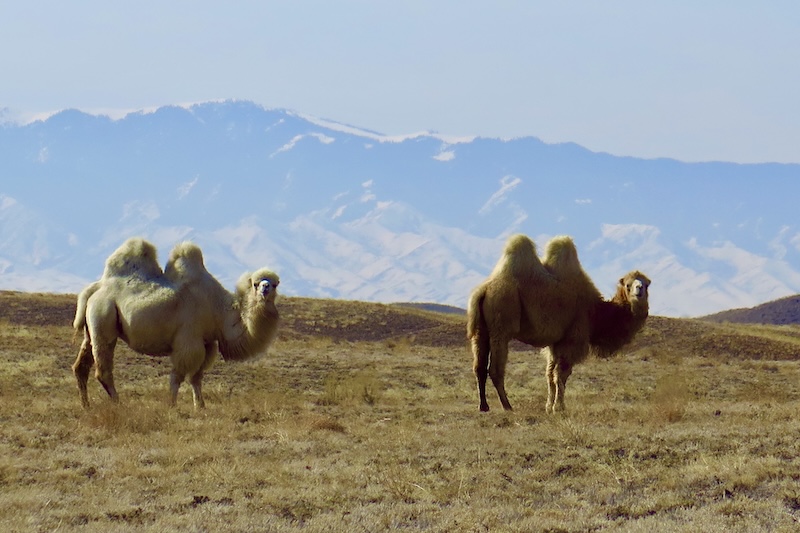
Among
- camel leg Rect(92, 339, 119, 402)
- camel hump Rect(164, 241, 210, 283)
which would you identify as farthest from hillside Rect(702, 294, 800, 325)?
camel leg Rect(92, 339, 119, 402)

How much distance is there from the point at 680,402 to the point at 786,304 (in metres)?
66.9

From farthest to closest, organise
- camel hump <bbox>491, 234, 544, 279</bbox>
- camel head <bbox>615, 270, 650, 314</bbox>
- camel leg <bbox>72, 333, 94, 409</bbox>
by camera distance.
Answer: camel leg <bbox>72, 333, 94, 409</bbox>, camel head <bbox>615, 270, 650, 314</bbox>, camel hump <bbox>491, 234, 544, 279</bbox>

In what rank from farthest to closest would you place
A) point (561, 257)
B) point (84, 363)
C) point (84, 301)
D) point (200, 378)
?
point (84, 301), point (84, 363), point (561, 257), point (200, 378)

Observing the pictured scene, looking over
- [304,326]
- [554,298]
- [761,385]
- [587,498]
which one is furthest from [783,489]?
[304,326]

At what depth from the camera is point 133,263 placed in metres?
17.1

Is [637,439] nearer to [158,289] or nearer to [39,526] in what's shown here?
[39,526]

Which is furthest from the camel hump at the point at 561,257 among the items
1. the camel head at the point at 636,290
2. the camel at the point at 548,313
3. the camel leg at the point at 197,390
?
the camel leg at the point at 197,390

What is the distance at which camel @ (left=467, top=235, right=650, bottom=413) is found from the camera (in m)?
16.4

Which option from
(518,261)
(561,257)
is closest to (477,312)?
(518,261)

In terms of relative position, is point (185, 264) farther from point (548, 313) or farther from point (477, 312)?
point (548, 313)

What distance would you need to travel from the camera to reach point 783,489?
31.3 ft

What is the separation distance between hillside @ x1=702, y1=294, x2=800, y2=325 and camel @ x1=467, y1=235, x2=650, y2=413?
5894 cm

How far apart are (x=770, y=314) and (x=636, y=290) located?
6431cm

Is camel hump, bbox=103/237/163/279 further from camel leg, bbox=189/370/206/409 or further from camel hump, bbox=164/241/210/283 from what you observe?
camel leg, bbox=189/370/206/409
